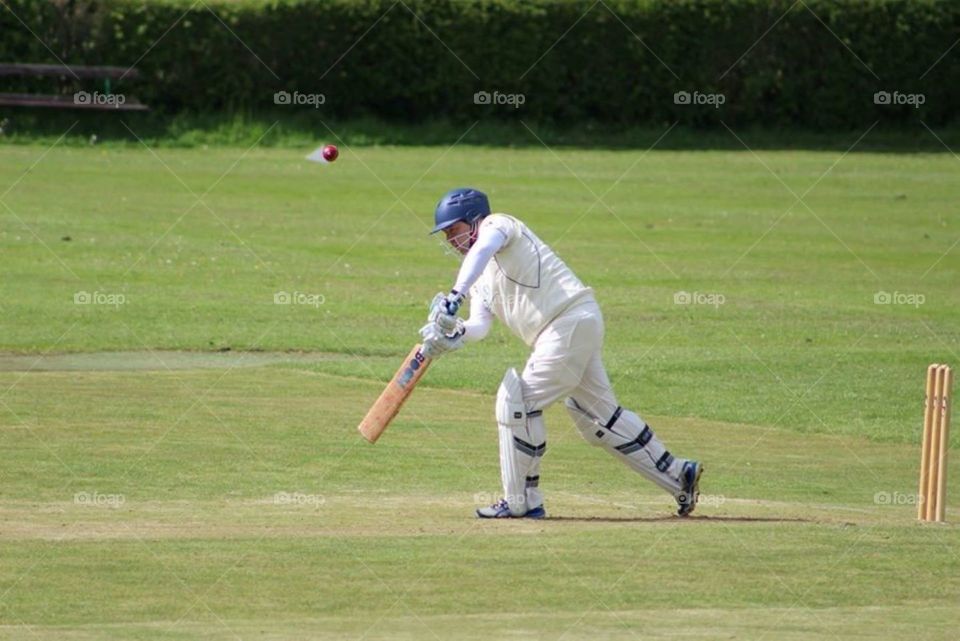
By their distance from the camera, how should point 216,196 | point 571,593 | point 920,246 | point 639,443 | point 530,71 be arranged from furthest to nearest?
point 530,71, point 216,196, point 920,246, point 639,443, point 571,593

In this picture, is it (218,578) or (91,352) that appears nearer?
(218,578)

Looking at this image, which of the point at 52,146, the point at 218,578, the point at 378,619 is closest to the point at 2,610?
the point at 218,578

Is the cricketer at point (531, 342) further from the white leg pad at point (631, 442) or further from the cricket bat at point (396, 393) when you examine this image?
the cricket bat at point (396, 393)

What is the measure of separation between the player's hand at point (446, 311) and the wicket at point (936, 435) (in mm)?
3266

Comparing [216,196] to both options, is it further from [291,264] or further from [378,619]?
[378,619]

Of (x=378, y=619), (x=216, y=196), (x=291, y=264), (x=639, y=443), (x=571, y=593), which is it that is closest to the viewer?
(x=378, y=619)

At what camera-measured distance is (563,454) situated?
15.4 metres

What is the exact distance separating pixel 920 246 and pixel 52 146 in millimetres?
19870
